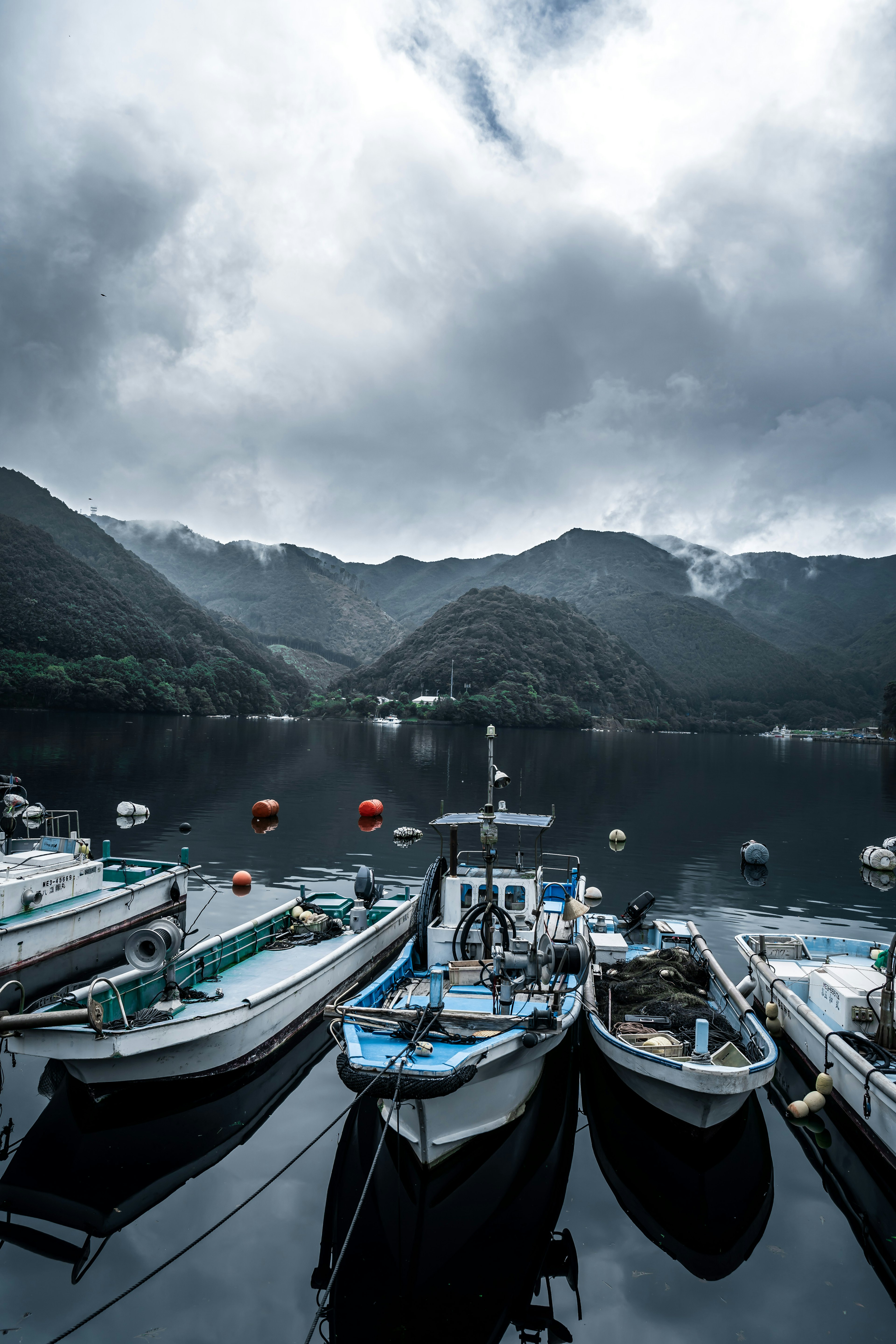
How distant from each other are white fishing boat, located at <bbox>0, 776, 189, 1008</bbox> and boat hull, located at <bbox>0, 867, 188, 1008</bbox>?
0.9 inches

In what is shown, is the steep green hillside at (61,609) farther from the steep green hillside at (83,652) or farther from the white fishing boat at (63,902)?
the white fishing boat at (63,902)

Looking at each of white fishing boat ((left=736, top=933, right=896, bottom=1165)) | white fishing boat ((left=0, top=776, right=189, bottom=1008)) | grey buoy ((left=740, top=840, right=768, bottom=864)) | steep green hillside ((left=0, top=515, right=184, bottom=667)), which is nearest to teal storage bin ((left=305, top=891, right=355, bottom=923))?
white fishing boat ((left=0, top=776, right=189, bottom=1008))

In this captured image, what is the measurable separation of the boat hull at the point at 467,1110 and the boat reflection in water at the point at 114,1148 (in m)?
3.51

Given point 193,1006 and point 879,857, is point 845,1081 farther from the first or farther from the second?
point 879,857

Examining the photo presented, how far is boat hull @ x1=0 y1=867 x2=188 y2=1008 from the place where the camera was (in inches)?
694

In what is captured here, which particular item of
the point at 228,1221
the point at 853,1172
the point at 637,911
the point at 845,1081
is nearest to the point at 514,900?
the point at 845,1081

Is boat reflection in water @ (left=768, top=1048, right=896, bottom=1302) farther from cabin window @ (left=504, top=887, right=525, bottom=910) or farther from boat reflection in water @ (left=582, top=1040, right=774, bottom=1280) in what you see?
cabin window @ (left=504, top=887, right=525, bottom=910)

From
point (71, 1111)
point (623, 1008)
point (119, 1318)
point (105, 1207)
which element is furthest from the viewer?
point (623, 1008)

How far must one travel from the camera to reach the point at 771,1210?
10750 mm

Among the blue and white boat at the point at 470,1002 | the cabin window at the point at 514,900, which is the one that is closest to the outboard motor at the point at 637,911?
the blue and white boat at the point at 470,1002

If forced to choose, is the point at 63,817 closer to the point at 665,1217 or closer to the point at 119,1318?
the point at 119,1318

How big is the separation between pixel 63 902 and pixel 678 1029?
56.3ft

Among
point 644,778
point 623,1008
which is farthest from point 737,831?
point 623,1008

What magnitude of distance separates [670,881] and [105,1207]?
27.5 metres
